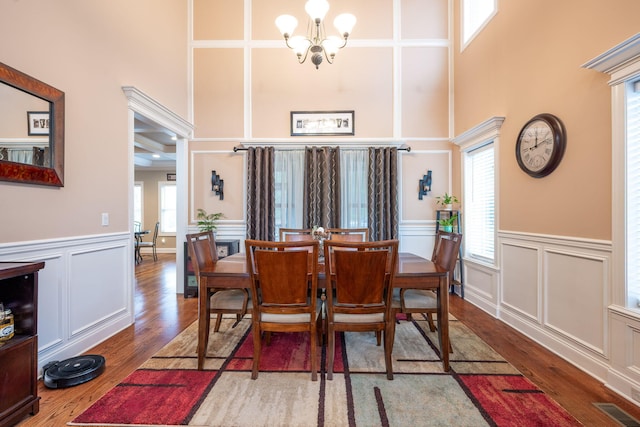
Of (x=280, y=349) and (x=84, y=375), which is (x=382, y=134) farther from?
(x=84, y=375)

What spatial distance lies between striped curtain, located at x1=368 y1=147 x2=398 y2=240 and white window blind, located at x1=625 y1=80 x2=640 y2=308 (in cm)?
244

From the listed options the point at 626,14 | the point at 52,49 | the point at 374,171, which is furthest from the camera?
the point at 374,171

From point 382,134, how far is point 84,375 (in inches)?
163

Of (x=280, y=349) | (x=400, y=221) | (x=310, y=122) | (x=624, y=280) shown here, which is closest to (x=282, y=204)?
(x=310, y=122)

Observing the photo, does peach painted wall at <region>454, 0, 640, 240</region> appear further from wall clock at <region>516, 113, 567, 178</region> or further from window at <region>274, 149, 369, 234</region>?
window at <region>274, 149, 369, 234</region>

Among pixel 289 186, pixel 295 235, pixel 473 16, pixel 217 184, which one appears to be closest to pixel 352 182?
pixel 289 186

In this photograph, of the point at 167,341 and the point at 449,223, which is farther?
the point at 449,223

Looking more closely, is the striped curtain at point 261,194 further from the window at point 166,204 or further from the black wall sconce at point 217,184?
the window at point 166,204

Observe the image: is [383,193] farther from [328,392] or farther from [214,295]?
[328,392]

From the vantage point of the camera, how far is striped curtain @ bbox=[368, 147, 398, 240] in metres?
4.07

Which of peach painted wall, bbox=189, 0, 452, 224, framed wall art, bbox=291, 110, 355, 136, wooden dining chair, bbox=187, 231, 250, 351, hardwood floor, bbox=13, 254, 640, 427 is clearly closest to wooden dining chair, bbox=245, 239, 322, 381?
wooden dining chair, bbox=187, 231, 250, 351

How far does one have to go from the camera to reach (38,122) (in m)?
2.03

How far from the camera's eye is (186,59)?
13.8 ft

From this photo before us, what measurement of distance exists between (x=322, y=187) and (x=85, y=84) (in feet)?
9.05
